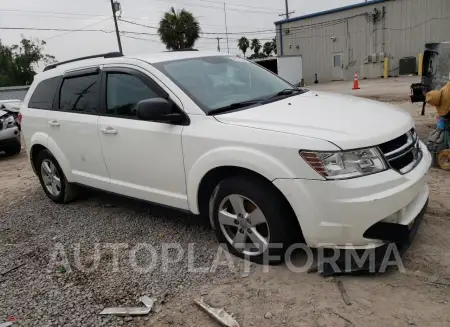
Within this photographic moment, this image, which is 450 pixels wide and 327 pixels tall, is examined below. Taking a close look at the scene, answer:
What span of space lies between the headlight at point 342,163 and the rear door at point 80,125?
236 centimetres

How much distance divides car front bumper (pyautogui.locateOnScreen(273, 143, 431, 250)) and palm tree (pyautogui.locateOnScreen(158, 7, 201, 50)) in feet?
114

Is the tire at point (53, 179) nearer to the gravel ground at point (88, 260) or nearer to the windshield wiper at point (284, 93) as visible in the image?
the gravel ground at point (88, 260)

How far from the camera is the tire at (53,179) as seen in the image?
16.6ft

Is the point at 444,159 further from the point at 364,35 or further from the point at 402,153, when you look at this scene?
the point at 364,35

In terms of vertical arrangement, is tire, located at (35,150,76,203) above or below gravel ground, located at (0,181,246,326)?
above

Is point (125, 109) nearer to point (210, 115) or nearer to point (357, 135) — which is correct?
point (210, 115)

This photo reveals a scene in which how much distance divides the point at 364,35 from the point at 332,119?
3044 centimetres

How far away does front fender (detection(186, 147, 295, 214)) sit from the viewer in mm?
2871

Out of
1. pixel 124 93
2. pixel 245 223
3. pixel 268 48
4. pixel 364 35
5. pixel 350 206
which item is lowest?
pixel 245 223

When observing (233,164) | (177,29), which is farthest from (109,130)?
(177,29)

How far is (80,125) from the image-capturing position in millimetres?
4383

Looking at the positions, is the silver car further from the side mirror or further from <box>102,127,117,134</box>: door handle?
the side mirror

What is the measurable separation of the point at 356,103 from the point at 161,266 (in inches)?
84.8

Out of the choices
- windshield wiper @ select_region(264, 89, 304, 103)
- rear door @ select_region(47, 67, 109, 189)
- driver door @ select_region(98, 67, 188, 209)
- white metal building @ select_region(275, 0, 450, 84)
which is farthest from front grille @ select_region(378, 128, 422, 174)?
white metal building @ select_region(275, 0, 450, 84)
